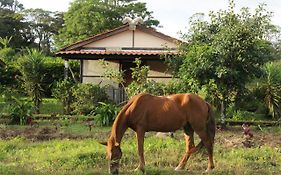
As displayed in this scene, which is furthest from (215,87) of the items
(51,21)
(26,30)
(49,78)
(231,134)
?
(51,21)

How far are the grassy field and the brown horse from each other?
532mm

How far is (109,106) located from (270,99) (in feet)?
24.3

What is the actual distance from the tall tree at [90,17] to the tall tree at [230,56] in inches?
1074

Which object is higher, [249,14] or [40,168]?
[249,14]

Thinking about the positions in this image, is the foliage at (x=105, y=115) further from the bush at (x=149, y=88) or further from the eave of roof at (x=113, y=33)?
the eave of roof at (x=113, y=33)

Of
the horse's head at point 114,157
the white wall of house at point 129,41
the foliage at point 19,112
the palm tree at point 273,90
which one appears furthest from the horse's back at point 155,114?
the white wall of house at point 129,41

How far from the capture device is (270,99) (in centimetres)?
2000

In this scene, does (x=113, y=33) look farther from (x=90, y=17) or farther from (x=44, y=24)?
(x=44, y=24)

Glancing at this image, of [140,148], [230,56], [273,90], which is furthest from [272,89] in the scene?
[140,148]

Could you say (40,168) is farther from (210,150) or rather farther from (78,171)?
(210,150)

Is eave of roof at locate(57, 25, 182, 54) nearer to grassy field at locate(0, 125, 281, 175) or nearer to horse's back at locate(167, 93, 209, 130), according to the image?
grassy field at locate(0, 125, 281, 175)

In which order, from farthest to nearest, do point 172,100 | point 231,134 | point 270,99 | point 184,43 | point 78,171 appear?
point 270,99 < point 184,43 < point 231,134 < point 172,100 < point 78,171

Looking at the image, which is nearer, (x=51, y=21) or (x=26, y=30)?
(x=26, y=30)

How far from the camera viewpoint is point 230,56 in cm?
1588
